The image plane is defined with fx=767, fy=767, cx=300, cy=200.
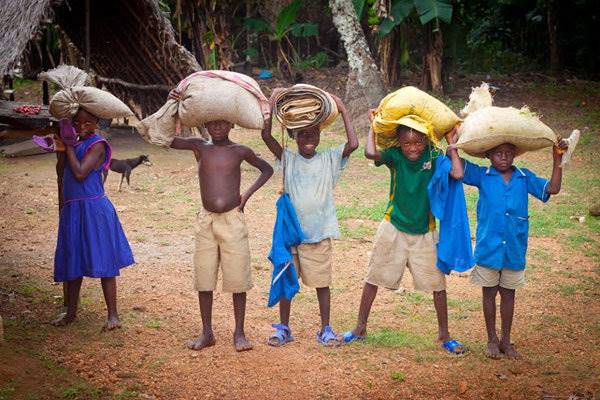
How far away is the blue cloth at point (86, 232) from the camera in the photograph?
4.89 metres

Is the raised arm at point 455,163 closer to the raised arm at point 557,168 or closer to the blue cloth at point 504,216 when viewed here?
the blue cloth at point 504,216

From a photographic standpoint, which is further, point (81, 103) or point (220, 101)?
point (81, 103)

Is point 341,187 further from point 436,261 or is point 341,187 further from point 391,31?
point 391,31

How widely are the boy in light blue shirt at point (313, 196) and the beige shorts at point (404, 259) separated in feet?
0.94

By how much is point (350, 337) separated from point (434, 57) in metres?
10.4

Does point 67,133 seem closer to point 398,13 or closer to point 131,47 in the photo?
point 131,47

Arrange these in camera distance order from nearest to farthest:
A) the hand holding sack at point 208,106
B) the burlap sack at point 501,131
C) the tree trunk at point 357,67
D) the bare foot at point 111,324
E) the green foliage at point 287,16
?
the burlap sack at point 501,131 → the hand holding sack at point 208,106 → the bare foot at point 111,324 → the tree trunk at point 357,67 → the green foliage at point 287,16

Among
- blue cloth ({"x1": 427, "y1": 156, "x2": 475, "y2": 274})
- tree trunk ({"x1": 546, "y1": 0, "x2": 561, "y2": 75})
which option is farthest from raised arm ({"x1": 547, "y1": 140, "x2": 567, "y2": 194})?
tree trunk ({"x1": 546, "y1": 0, "x2": 561, "y2": 75})

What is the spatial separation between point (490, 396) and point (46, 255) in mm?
4314

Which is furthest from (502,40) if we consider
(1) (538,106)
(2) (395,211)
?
(2) (395,211)

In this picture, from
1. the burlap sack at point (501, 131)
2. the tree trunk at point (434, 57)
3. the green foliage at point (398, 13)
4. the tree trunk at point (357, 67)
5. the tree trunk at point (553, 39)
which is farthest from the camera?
the tree trunk at point (553, 39)

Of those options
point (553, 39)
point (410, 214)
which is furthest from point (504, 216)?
point (553, 39)

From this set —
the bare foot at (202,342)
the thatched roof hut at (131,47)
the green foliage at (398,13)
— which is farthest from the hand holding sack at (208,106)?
the green foliage at (398,13)

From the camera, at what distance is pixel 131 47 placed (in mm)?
10781
